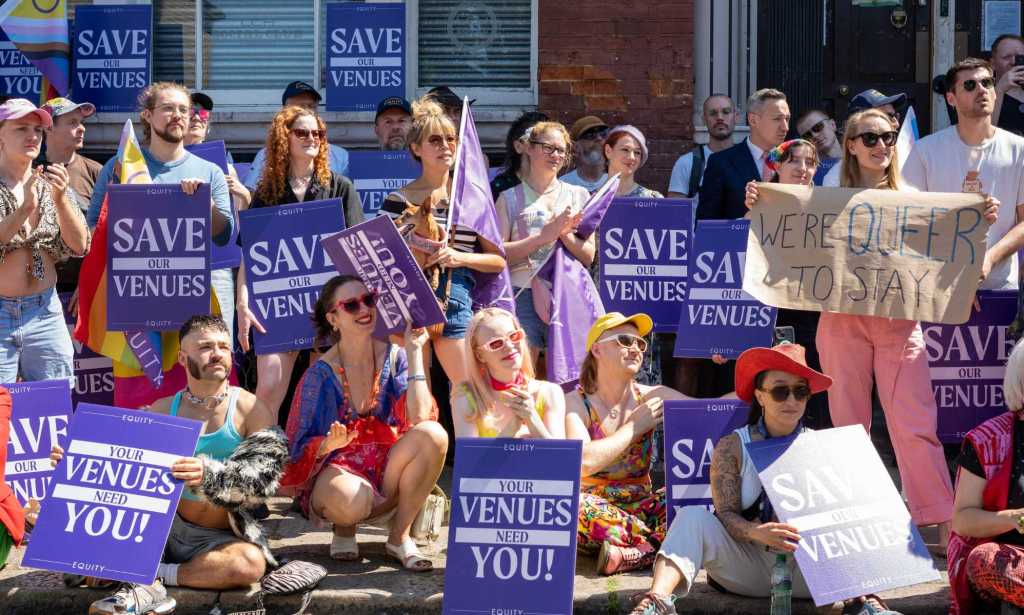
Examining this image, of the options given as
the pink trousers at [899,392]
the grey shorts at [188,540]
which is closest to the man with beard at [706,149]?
the pink trousers at [899,392]

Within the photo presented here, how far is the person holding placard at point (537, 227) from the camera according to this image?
7.50 meters

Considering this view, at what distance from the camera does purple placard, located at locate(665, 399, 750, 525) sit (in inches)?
251

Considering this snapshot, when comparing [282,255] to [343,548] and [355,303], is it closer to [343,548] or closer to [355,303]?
[355,303]

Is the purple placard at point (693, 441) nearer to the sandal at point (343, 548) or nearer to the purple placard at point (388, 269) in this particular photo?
the purple placard at point (388, 269)

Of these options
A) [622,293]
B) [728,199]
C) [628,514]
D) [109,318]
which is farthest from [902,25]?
[109,318]

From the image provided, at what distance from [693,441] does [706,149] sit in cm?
296

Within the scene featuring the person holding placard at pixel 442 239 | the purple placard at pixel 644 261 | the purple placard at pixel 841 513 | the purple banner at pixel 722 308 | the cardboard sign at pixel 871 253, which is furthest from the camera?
the purple placard at pixel 644 261

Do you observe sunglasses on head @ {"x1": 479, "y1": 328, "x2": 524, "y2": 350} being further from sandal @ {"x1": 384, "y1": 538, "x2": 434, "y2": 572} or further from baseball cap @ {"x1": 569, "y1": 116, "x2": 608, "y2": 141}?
baseball cap @ {"x1": 569, "y1": 116, "x2": 608, "y2": 141}

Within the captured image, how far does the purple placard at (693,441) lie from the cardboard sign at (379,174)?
9.18ft

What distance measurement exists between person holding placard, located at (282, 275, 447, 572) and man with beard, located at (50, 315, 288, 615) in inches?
9.7

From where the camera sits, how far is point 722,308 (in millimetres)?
7496

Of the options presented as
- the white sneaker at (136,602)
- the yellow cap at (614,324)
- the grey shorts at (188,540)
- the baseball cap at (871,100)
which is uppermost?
the baseball cap at (871,100)

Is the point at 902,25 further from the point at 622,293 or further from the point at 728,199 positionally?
the point at 622,293

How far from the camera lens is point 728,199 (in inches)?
311
